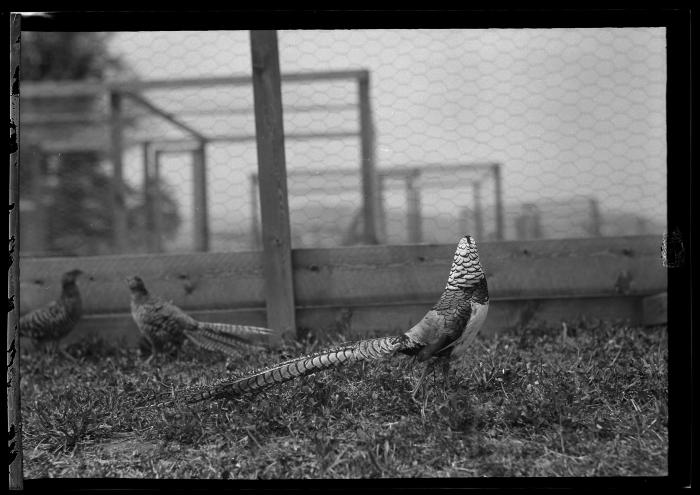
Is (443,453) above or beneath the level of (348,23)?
beneath

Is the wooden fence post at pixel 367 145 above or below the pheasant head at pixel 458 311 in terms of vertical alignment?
above

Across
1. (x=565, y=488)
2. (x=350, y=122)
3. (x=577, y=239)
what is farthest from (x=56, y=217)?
(x=565, y=488)

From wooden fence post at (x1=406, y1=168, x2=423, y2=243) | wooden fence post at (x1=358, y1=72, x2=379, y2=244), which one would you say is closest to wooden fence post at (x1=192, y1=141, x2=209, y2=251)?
wooden fence post at (x1=358, y1=72, x2=379, y2=244)

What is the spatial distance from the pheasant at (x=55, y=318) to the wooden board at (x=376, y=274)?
0.21 ft

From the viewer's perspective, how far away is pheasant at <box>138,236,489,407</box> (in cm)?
180

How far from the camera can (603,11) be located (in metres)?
1.49

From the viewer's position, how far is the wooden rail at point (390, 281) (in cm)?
246

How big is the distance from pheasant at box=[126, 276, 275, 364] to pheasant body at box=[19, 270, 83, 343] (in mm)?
333

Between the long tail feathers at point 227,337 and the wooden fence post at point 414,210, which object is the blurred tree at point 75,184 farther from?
the long tail feathers at point 227,337

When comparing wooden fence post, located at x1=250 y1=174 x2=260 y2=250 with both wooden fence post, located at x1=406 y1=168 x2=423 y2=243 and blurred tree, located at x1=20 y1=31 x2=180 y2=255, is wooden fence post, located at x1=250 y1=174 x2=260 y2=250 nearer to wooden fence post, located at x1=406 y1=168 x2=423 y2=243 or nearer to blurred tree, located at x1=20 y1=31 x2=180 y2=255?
wooden fence post, located at x1=406 y1=168 x2=423 y2=243

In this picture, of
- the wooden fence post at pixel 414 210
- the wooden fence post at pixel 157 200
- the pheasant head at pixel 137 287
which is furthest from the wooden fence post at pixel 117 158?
the wooden fence post at pixel 414 210
